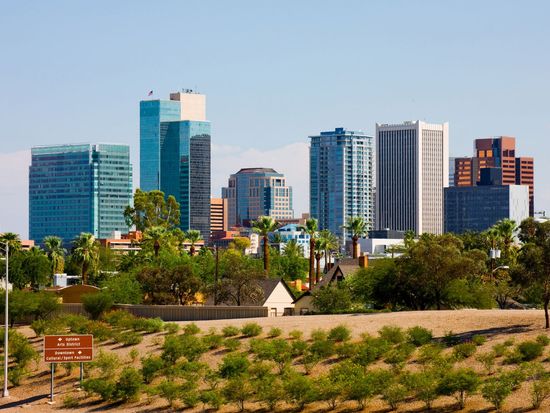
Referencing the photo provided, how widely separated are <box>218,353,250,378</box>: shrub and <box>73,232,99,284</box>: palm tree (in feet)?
259

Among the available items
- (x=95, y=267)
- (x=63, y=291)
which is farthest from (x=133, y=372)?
(x=95, y=267)

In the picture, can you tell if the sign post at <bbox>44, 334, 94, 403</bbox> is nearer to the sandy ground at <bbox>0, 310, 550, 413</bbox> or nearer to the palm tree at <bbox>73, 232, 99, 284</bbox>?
the sandy ground at <bbox>0, 310, 550, 413</bbox>

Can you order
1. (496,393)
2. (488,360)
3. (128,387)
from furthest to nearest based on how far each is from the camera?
1. (128,387)
2. (488,360)
3. (496,393)

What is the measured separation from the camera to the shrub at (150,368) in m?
65.8

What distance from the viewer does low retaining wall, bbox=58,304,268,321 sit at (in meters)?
88.1

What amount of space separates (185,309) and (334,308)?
1052 cm

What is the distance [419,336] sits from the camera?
65875mm

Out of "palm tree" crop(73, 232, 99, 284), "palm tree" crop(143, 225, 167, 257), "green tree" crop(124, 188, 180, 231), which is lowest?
"palm tree" crop(73, 232, 99, 284)

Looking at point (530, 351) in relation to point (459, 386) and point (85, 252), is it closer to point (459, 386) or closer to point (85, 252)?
point (459, 386)

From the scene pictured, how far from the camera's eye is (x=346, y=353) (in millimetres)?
65375

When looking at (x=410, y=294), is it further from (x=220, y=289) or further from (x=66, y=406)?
(x=66, y=406)

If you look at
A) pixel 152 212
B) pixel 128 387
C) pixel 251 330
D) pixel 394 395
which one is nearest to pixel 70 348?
pixel 128 387

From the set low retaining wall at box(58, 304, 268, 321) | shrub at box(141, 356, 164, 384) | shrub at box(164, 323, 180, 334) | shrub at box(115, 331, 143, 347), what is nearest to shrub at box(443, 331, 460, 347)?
shrub at box(141, 356, 164, 384)

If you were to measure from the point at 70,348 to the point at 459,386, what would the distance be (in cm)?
2039
